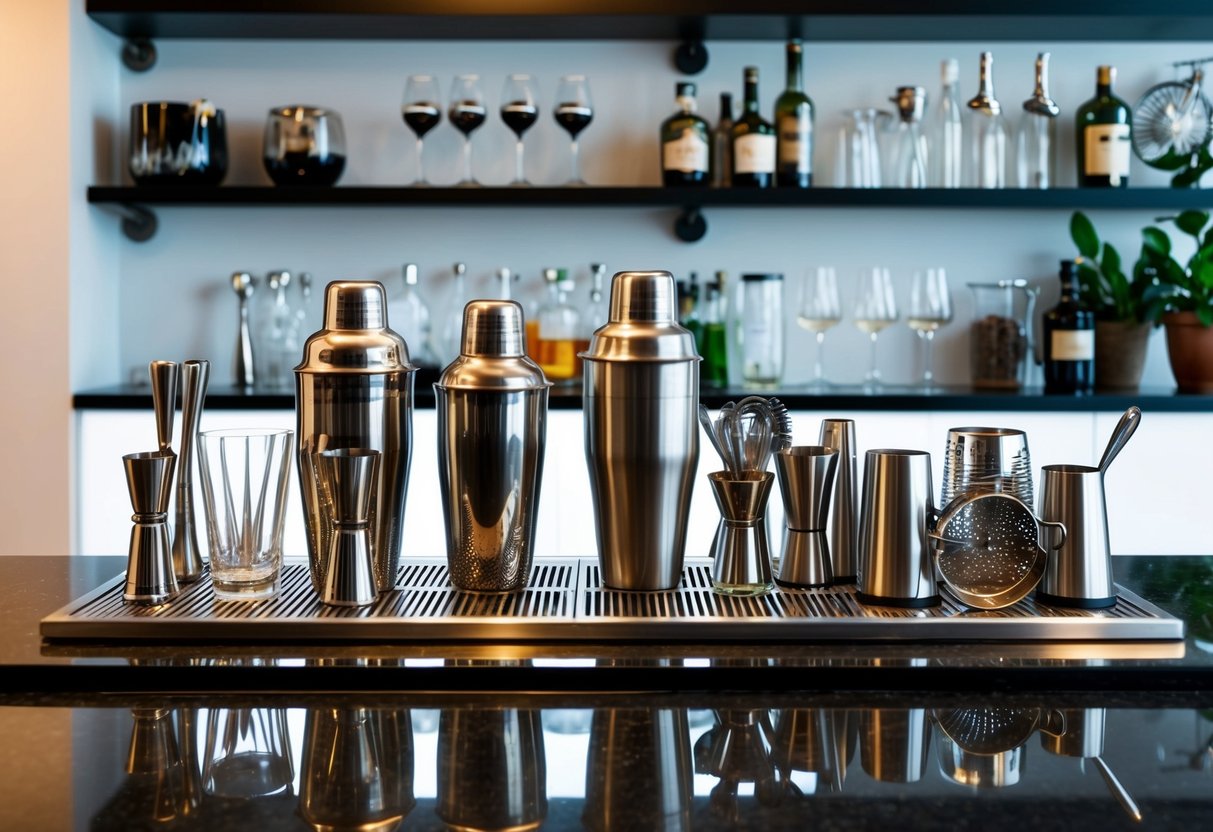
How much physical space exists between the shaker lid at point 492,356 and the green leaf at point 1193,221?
7.13 feet

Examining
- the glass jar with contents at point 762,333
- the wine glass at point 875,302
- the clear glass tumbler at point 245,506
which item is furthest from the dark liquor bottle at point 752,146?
the clear glass tumbler at point 245,506

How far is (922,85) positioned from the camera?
9.50 feet

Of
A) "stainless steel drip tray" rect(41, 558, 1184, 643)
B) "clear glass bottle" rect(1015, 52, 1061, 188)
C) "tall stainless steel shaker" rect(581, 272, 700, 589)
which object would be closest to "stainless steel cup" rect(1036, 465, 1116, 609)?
"stainless steel drip tray" rect(41, 558, 1184, 643)

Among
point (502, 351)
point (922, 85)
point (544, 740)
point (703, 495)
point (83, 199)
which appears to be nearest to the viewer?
point (544, 740)

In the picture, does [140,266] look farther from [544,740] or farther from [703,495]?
[544,740]

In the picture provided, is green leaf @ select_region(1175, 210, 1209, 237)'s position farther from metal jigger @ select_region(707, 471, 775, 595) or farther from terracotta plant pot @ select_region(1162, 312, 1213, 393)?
metal jigger @ select_region(707, 471, 775, 595)

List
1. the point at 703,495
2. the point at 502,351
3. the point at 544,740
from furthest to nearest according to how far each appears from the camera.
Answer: the point at 703,495
the point at 502,351
the point at 544,740

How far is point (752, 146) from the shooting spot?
8.87ft

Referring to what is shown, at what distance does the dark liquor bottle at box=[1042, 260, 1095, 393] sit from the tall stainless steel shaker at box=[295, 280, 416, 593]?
2032 mm

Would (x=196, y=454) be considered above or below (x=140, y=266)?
below

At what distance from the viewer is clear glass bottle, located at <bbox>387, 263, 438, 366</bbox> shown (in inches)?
111

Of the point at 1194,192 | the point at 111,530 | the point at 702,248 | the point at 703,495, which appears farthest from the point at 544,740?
the point at 1194,192

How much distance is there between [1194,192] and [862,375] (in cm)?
81

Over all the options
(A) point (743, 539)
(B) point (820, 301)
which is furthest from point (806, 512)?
(B) point (820, 301)
